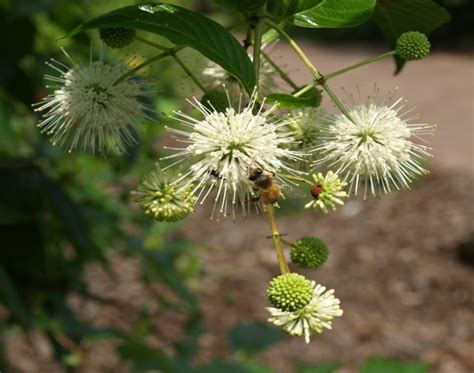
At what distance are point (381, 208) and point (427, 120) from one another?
3.00m

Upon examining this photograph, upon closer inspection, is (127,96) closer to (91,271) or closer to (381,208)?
(91,271)

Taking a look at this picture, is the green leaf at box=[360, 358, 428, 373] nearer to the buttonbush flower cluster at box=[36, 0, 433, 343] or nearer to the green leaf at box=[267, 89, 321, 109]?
the buttonbush flower cluster at box=[36, 0, 433, 343]

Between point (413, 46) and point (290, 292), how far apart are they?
0.43 meters

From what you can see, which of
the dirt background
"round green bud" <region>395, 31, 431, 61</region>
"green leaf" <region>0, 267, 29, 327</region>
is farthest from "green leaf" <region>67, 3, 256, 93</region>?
the dirt background

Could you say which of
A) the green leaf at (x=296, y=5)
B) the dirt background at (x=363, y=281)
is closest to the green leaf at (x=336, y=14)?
the green leaf at (x=296, y=5)

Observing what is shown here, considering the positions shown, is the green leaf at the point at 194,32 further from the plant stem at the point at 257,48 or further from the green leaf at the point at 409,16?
the green leaf at the point at 409,16

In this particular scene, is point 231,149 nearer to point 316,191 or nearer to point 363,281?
point 316,191

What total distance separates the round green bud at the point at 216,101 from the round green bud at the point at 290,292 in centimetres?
28

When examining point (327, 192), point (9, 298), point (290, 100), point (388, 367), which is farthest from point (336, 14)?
point (388, 367)

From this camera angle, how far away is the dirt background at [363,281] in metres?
4.33

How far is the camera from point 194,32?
1146 millimetres

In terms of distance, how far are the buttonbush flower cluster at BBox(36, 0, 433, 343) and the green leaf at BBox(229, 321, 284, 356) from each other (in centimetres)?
155

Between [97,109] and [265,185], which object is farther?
[97,109]

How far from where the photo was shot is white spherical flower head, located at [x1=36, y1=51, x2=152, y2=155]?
52.1 inches
